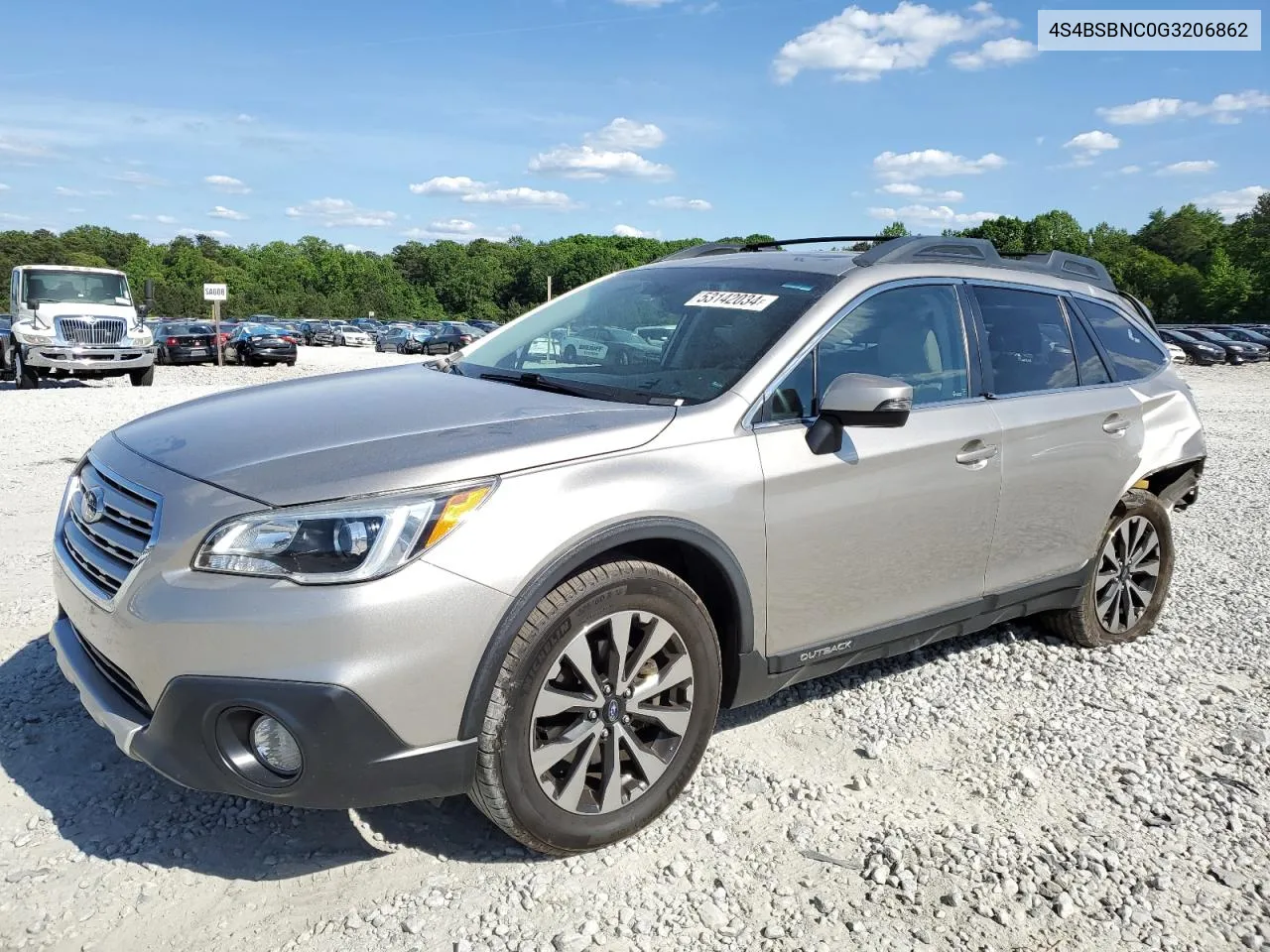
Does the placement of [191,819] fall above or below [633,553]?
below

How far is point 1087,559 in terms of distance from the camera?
426 cm

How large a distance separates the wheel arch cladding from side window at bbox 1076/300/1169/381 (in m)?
2.50

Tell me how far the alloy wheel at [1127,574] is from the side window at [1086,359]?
0.66 meters

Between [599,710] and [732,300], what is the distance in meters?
1.62

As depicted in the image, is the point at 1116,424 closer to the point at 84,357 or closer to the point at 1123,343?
the point at 1123,343

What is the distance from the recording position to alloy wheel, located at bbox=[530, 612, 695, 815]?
2.61 metres

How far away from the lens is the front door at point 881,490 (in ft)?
10.0

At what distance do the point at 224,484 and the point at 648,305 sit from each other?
186 centimetres

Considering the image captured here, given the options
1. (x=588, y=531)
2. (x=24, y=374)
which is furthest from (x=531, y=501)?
(x=24, y=374)

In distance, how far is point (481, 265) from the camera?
443 ft

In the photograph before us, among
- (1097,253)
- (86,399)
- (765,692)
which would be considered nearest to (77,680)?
(765,692)

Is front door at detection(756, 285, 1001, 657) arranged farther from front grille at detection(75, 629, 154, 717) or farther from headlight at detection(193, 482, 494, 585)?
front grille at detection(75, 629, 154, 717)

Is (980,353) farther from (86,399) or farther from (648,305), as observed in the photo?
(86,399)

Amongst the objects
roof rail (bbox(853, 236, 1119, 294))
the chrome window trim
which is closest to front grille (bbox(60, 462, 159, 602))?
the chrome window trim
